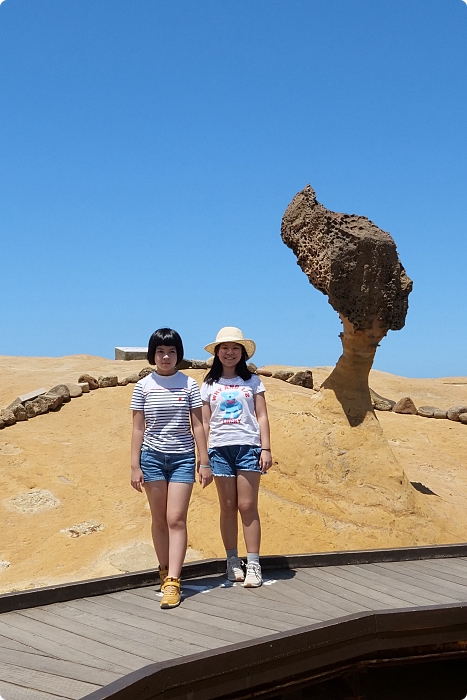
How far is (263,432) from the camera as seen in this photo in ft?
13.7

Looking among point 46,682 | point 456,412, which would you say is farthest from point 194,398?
point 456,412

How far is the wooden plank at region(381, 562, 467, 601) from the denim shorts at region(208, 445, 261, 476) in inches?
45.9

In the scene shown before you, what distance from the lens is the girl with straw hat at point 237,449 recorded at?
4.15 meters

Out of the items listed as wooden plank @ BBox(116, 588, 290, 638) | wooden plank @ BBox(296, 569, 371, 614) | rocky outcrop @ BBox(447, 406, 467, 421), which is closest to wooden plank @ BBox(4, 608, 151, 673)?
wooden plank @ BBox(116, 588, 290, 638)

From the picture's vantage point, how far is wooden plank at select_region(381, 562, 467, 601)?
3987mm

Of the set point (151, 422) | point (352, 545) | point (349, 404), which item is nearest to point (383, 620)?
point (151, 422)

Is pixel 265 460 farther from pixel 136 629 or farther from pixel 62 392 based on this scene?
pixel 62 392

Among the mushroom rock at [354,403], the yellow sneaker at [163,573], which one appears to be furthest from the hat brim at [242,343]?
the mushroom rock at [354,403]

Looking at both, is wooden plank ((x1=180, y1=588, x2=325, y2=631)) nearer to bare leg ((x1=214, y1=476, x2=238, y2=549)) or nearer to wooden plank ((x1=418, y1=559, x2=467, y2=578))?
bare leg ((x1=214, y1=476, x2=238, y2=549))

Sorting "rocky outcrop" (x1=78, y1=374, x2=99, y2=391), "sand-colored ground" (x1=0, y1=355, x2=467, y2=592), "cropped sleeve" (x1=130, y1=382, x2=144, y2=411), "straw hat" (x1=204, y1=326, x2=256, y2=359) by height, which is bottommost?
→ "sand-colored ground" (x1=0, y1=355, x2=467, y2=592)

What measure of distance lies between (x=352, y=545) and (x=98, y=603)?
11.8 feet

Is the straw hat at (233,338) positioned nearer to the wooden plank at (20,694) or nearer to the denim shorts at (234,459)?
the denim shorts at (234,459)

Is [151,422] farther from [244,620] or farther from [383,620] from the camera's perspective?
[383,620]

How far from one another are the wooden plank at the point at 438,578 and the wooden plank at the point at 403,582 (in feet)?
0.24
